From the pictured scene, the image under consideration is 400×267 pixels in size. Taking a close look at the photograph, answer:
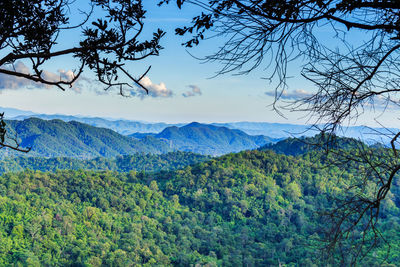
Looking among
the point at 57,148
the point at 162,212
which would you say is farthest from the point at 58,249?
the point at 57,148

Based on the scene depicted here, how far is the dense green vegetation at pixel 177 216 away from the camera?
893 inches

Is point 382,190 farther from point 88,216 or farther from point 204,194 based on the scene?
point 204,194

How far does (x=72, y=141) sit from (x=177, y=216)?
457 feet

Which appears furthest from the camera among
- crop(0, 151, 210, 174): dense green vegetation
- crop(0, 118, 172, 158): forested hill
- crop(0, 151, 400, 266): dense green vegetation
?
crop(0, 118, 172, 158): forested hill

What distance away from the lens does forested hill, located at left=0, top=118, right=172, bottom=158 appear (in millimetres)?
146000

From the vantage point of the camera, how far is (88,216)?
28.9m

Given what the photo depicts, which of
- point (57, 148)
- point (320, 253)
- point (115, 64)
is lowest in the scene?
point (57, 148)

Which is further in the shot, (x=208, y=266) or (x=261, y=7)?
(x=208, y=266)

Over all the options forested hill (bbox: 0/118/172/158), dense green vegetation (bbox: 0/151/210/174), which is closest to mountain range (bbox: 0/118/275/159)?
forested hill (bbox: 0/118/172/158)

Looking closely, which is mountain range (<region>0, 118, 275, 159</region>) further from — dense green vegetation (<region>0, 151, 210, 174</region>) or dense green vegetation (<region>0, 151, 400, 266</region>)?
dense green vegetation (<region>0, 151, 400, 266</region>)

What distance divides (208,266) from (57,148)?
144226mm

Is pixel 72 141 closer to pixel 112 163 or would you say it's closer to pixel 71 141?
pixel 71 141

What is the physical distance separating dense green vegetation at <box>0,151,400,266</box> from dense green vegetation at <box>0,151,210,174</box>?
128 feet

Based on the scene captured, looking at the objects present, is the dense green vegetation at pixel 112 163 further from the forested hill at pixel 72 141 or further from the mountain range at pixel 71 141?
the forested hill at pixel 72 141
